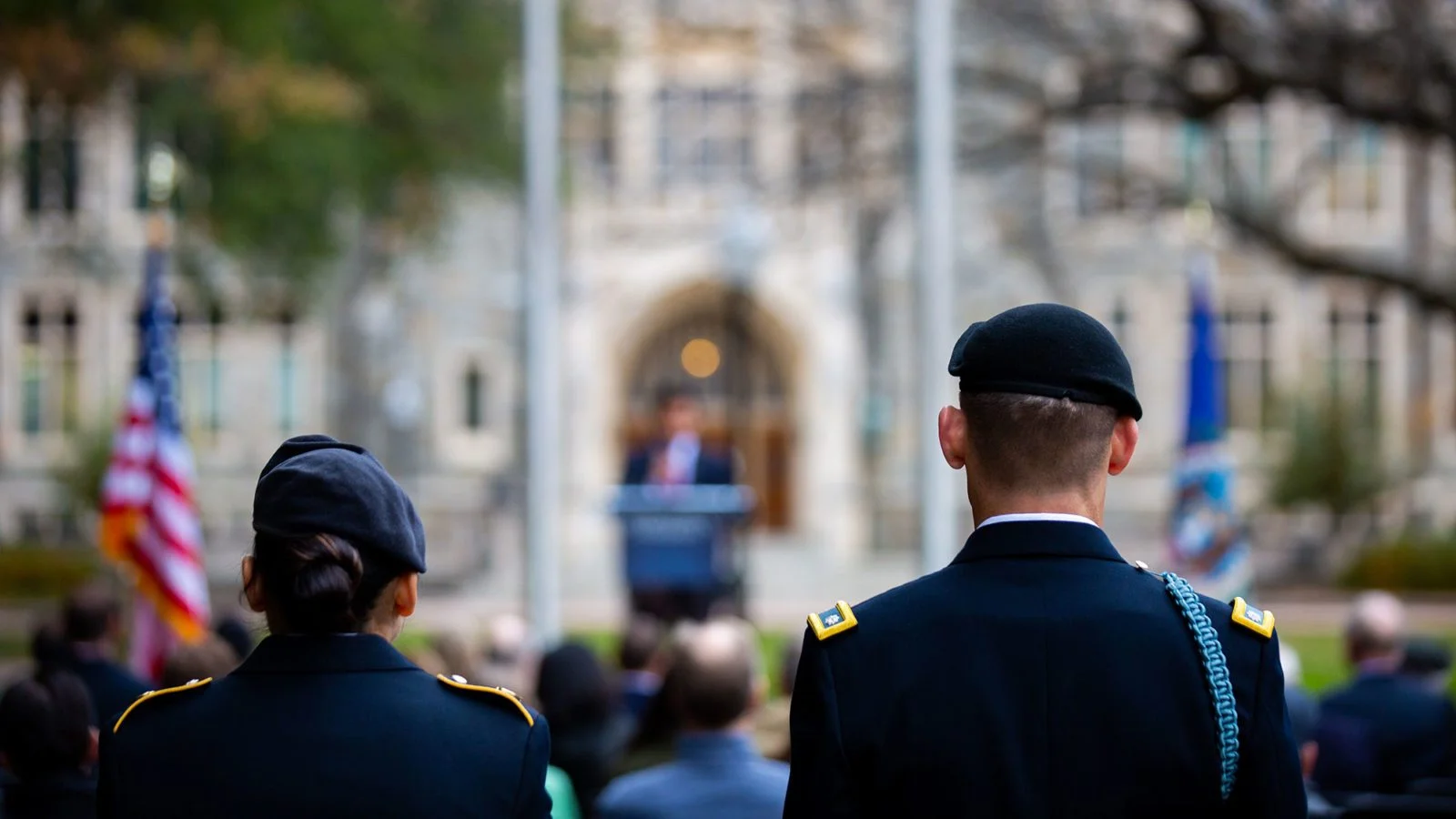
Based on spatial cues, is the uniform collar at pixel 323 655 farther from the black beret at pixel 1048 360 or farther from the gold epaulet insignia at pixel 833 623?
the black beret at pixel 1048 360

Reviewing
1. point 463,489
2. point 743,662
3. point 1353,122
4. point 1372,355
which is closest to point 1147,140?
point 1372,355

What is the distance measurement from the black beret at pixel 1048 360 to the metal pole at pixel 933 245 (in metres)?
7.24

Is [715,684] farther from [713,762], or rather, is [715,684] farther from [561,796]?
[561,796]

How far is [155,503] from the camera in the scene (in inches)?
396

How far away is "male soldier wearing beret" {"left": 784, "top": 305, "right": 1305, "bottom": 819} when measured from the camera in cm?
221

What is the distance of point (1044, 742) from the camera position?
7.27ft

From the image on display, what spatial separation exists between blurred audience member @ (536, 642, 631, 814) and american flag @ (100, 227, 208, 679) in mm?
4679

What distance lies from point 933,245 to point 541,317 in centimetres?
222

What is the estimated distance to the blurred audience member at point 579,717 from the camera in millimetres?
5512

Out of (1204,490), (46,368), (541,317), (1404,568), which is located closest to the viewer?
(541,317)

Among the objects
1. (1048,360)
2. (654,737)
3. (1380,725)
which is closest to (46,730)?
(654,737)

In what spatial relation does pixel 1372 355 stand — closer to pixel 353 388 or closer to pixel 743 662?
pixel 353 388

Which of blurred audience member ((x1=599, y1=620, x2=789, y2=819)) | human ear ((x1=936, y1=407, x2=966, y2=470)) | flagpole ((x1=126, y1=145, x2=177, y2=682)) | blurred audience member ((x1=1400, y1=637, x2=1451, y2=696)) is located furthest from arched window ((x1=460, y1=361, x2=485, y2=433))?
human ear ((x1=936, y1=407, x2=966, y2=470))

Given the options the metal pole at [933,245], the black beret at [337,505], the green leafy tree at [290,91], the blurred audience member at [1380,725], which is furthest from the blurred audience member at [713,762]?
the green leafy tree at [290,91]
